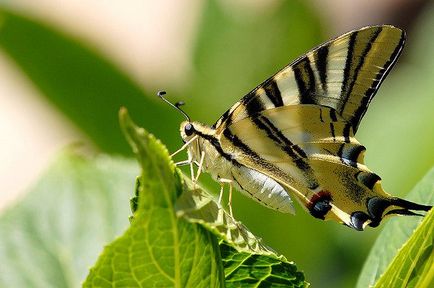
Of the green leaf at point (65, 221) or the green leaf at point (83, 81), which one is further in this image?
the green leaf at point (83, 81)

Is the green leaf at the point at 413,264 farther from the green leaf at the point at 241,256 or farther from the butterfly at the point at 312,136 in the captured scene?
the butterfly at the point at 312,136

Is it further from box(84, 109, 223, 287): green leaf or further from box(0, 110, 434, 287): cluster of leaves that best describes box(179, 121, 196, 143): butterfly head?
box(84, 109, 223, 287): green leaf

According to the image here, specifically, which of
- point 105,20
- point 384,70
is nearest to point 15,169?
point 105,20

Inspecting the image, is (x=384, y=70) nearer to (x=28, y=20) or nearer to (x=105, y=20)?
(x=28, y=20)

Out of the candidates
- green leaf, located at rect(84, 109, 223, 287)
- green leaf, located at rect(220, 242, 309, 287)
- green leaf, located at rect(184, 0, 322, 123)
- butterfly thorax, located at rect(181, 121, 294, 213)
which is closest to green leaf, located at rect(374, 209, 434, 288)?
green leaf, located at rect(220, 242, 309, 287)

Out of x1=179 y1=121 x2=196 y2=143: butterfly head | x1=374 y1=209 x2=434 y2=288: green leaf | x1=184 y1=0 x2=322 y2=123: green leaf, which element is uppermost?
x1=184 y1=0 x2=322 y2=123: green leaf

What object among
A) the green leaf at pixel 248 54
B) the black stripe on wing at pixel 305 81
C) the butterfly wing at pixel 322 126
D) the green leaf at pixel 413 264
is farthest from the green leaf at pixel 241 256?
the green leaf at pixel 248 54

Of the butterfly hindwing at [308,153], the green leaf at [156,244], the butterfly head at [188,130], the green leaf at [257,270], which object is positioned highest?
the butterfly head at [188,130]

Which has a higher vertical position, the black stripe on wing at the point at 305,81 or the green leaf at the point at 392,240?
the black stripe on wing at the point at 305,81
